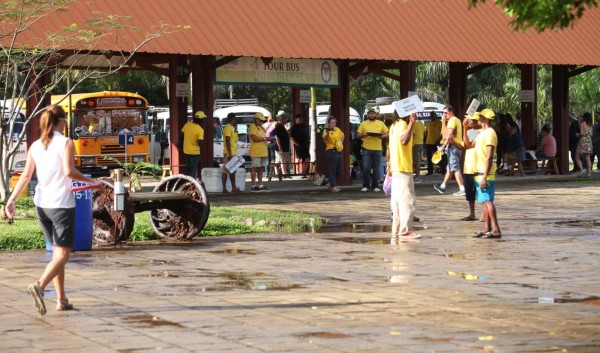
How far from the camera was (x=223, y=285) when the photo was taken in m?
12.1

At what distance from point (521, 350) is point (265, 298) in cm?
330

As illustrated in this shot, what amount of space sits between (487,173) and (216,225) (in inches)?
167

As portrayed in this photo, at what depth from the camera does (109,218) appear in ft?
53.8

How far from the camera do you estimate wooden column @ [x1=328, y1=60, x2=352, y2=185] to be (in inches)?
1187

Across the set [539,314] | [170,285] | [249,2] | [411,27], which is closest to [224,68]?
[249,2]

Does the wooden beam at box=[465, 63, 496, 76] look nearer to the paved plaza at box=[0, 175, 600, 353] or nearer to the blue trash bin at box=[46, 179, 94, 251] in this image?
the paved plaza at box=[0, 175, 600, 353]

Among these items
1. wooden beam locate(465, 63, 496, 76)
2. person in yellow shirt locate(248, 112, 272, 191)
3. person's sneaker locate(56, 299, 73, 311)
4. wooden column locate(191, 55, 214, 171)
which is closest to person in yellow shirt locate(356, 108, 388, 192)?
person in yellow shirt locate(248, 112, 272, 191)

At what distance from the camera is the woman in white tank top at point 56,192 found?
10445 millimetres

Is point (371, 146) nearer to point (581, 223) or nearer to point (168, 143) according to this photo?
point (581, 223)

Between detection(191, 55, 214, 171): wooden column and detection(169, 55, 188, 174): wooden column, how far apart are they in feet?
1.35

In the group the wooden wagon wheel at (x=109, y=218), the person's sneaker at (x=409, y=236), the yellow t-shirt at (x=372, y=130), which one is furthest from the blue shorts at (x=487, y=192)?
the yellow t-shirt at (x=372, y=130)

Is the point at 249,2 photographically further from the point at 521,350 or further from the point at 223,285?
the point at 521,350

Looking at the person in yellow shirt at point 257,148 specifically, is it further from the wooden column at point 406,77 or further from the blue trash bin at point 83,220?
the blue trash bin at point 83,220

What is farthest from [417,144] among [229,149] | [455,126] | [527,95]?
[455,126]
